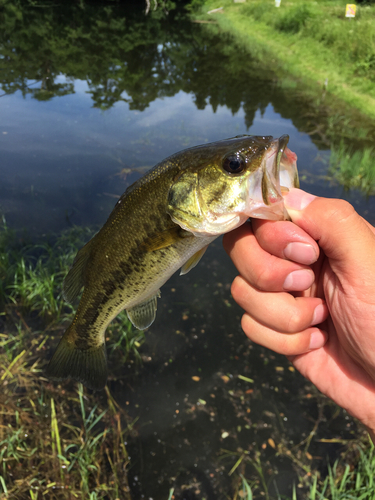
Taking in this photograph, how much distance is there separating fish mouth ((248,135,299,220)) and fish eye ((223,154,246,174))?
0.29ft

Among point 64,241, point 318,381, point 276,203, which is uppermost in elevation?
point 276,203

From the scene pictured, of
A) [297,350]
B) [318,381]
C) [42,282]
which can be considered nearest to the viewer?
[297,350]

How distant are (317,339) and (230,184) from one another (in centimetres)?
140

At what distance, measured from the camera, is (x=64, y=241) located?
619cm

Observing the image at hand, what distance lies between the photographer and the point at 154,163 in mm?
9250

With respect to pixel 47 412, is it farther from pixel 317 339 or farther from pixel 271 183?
pixel 271 183

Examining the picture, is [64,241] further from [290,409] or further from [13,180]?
[290,409]

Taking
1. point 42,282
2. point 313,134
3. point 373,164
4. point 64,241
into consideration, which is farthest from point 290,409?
point 313,134

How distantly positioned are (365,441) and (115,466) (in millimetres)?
2889

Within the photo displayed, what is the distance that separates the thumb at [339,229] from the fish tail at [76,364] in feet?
5.12

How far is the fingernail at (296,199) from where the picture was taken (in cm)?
185

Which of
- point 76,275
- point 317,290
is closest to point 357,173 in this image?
point 317,290

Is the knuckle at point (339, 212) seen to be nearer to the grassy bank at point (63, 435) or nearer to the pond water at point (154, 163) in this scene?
the grassy bank at point (63, 435)

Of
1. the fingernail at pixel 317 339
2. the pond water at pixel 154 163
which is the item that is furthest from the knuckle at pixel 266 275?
the pond water at pixel 154 163
